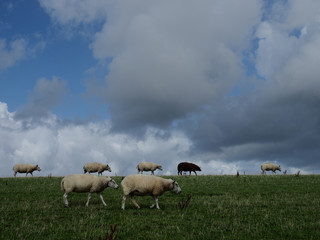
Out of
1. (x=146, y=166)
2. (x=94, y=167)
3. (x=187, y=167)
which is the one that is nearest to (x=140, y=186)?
(x=146, y=166)

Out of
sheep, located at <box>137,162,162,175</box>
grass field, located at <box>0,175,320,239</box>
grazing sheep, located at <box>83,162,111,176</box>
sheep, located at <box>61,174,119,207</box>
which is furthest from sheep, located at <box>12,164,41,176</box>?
sheep, located at <box>61,174,119,207</box>

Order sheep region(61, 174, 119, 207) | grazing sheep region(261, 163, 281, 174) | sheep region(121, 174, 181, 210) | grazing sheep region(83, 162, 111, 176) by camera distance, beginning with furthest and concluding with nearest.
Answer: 1. grazing sheep region(261, 163, 281, 174)
2. grazing sheep region(83, 162, 111, 176)
3. sheep region(61, 174, 119, 207)
4. sheep region(121, 174, 181, 210)

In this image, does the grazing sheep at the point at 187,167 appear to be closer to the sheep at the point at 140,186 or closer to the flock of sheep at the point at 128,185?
the flock of sheep at the point at 128,185

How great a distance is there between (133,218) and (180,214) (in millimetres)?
2199

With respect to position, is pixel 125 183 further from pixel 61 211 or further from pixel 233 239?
pixel 233 239

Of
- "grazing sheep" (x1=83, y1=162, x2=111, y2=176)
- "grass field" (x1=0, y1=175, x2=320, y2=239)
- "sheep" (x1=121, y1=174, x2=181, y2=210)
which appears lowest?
"grass field" (x1=0, y1=175, x2=320, y2=239)

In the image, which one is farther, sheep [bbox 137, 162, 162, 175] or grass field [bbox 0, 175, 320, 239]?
sheep [bbox 137, 162, 162, 175]

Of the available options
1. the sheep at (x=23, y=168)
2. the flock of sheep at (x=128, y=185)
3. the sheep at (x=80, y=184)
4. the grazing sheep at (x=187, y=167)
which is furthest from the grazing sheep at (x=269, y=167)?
the sheep at (x=80, y=184)

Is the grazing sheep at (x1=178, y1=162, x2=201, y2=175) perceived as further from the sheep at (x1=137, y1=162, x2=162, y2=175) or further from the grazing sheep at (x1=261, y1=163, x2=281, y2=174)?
the grazing sheep at (x1=261, y1=163, x2=281, y2=174)

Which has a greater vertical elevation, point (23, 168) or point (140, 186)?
point (23, 168)

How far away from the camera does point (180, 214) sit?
12594mm

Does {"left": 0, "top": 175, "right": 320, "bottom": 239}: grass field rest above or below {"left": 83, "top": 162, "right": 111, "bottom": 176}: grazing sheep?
below

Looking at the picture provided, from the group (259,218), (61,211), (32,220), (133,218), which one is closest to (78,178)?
(61,211)

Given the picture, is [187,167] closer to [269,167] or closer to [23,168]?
[269,167]
